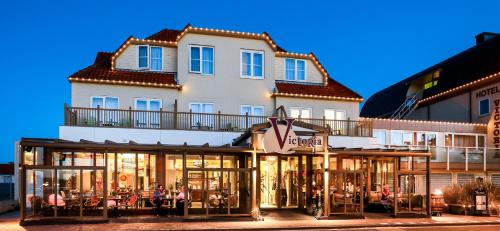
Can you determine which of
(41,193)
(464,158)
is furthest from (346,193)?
(41,193)

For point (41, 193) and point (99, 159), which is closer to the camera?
point (41, 193)

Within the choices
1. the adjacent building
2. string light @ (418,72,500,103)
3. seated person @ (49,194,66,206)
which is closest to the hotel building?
seated person @ (49,194,66,206)

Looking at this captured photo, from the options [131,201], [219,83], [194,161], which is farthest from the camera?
[219,83]

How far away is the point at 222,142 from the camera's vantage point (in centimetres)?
2356

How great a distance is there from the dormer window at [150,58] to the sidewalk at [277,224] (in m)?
9.59

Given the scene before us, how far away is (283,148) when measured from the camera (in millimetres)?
18875

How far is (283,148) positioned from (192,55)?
29.5 ft

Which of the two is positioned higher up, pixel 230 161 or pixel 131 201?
pixel 230 161

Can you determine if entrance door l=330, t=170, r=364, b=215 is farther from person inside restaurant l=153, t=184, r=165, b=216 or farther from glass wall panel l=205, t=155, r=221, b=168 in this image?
person inside restaurant l=153, t=184, r=165, b=216

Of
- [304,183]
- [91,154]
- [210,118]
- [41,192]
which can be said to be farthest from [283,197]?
[41,192]

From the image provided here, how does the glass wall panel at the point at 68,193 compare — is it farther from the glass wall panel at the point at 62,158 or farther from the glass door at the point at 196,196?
the glass door at the point at 196,196

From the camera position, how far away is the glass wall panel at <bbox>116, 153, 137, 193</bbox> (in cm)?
2034

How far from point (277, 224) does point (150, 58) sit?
1207cm

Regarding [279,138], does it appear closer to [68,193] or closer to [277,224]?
[277,224]
